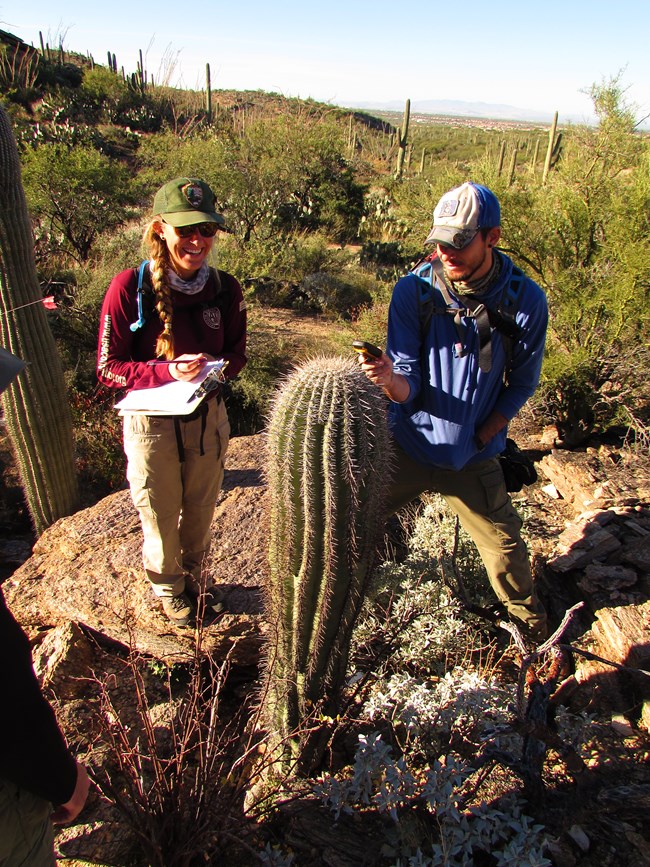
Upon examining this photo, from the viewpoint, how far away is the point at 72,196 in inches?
425

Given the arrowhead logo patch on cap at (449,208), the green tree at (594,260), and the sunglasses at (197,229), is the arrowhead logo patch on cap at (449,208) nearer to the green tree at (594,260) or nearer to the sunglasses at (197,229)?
the sunglasses at (197,229)

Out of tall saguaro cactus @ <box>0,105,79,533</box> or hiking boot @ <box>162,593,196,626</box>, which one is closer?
hiking boot @ <box>162,593,196,626</box>

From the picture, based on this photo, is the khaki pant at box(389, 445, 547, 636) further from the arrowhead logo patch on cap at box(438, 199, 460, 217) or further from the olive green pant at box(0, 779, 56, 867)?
the olive green pant at box(0, 779, 56, 867)

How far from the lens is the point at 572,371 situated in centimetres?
524

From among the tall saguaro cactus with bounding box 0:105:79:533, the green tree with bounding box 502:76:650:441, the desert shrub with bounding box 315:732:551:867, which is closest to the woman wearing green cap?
the desert shrub with bounding box 315:732:551:867

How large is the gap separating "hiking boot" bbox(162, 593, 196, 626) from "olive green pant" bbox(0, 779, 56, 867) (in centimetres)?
136

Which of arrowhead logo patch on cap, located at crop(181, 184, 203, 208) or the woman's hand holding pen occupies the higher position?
arrowhead logo patch on cap, located at crop(181, 184, 203, 208)

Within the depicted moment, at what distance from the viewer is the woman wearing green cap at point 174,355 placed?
242 cm

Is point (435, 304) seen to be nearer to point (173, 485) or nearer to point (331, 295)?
point (173, 485)

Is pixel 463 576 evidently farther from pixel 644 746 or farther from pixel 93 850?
Answer: pixel 93 850

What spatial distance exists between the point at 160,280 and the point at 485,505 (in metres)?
1.79

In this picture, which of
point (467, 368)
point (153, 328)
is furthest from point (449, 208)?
point (153, 328)

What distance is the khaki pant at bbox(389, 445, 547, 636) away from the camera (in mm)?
2791

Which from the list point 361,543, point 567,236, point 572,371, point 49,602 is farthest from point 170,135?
point 361,543
